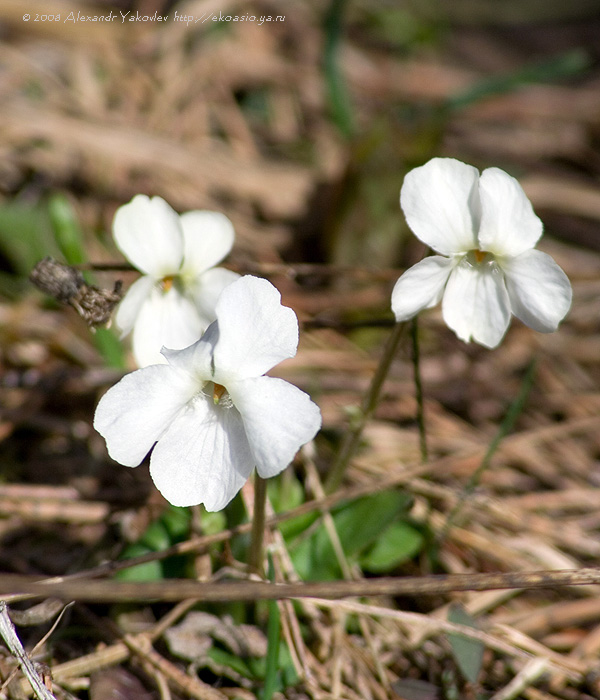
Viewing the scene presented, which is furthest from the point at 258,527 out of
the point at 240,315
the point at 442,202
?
the point at 442,202

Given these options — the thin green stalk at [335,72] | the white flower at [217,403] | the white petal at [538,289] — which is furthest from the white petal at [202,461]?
the thin green stalk at [335,72]

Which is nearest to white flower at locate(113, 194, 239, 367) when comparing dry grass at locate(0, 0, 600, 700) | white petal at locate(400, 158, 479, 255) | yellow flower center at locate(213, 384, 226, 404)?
yellow flower center at locate(213, 384, 226, 404)

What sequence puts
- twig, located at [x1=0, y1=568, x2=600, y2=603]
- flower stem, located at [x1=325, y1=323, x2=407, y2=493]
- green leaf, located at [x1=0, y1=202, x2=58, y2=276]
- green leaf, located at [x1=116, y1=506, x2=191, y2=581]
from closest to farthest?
twig, located at [x1=0, y1=568, x2=600, y2=603] < flower stem, located at [x1=325, y1=323, x2=407, y2=493] < green leaf, located at [x1=116, y1=506, x2=191, y2=581] < green leaf, located at [x1=0, y1=202, x2=58, y2=276]

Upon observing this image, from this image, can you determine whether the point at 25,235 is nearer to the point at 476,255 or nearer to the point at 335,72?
the point at 335,72

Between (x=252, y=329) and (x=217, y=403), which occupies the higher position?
(x=252, y=329)

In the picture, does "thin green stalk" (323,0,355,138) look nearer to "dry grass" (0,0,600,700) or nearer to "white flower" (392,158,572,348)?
"dry grass" (0,0,600,700)
